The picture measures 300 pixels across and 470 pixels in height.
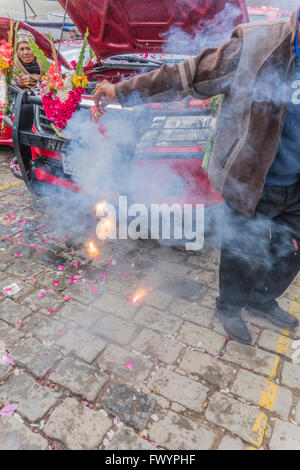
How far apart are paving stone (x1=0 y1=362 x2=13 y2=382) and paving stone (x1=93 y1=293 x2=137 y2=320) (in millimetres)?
792

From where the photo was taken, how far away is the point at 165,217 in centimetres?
303

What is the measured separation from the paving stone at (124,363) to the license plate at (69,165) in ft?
5.80

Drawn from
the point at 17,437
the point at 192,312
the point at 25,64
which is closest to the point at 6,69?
the point at 25,64

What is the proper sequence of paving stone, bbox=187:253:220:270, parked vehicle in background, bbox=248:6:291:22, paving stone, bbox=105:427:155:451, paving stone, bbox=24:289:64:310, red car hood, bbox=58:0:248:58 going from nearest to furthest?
paving stone, bbox=105:427:155:451, paving stone, bbox=24:289:64:310, paving stone, bbox=187:253:220:270, red car hood, bbox=58:0:248:58, parked vehicle in background, bbox=248:6:291:22

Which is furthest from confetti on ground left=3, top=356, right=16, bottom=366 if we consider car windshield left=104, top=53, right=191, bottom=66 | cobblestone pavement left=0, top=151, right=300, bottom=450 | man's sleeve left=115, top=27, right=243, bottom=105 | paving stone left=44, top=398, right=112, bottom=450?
car windshield left=104, top=53, right=191, bottom=66

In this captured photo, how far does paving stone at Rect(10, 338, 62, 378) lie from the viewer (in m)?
2.26

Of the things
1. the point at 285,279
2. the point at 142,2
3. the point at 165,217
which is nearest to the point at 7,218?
the point at 165,217

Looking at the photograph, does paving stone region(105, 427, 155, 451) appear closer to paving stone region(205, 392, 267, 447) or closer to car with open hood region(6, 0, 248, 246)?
paving stone region(205, 392, 267, 447)

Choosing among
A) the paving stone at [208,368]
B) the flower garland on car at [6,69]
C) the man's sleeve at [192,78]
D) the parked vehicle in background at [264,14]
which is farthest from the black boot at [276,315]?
the parked vehicle in background at [264,14]

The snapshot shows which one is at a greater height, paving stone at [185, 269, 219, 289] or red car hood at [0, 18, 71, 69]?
red car hood at [0, 18, 71, 69]

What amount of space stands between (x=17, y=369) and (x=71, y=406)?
506 mm

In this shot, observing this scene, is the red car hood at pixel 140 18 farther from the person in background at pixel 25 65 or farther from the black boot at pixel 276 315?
the black boot at pixel 276 315

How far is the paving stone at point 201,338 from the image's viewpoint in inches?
95.9

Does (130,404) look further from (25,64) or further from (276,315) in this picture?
(25,64)
